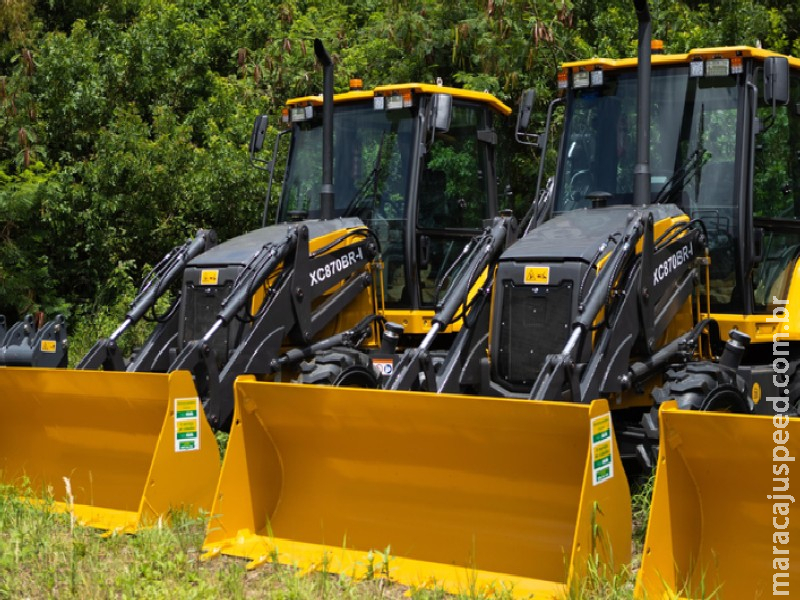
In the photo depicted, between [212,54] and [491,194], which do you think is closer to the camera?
[491,194]

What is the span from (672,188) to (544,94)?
6741 mm

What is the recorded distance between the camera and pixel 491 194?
9945mm

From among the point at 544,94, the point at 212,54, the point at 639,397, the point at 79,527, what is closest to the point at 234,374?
the point at 79,527

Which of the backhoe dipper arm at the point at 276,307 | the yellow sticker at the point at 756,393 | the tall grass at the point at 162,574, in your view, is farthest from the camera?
Result: the backhoe dipper arm at the point at 276,307

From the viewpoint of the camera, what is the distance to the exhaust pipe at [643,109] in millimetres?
6949

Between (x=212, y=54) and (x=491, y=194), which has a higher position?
(x=212, y=54)

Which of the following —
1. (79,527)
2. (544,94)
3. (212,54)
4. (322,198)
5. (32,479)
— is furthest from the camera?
(212,54)

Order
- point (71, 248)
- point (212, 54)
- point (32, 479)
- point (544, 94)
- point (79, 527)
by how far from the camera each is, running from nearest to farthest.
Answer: point (79, 527), point (32, 479), point (544, 94), point (71, 248), point (212, 54)

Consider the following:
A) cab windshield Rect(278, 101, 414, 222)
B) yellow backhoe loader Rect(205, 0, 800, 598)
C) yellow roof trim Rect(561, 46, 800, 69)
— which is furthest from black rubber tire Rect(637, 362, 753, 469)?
cab windshield Rect(278, 101, 414, 222)

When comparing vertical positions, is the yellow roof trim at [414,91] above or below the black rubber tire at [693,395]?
above

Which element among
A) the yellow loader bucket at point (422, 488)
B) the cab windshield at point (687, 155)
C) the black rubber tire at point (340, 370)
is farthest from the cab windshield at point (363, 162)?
the yellow loader bucket at point (422, 488)

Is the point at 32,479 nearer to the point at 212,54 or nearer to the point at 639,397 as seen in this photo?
the point at 639,397

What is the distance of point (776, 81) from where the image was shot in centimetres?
697

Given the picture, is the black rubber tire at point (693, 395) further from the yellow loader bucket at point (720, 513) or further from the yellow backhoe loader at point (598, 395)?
the yellow loader bucket at point (720, 513)
